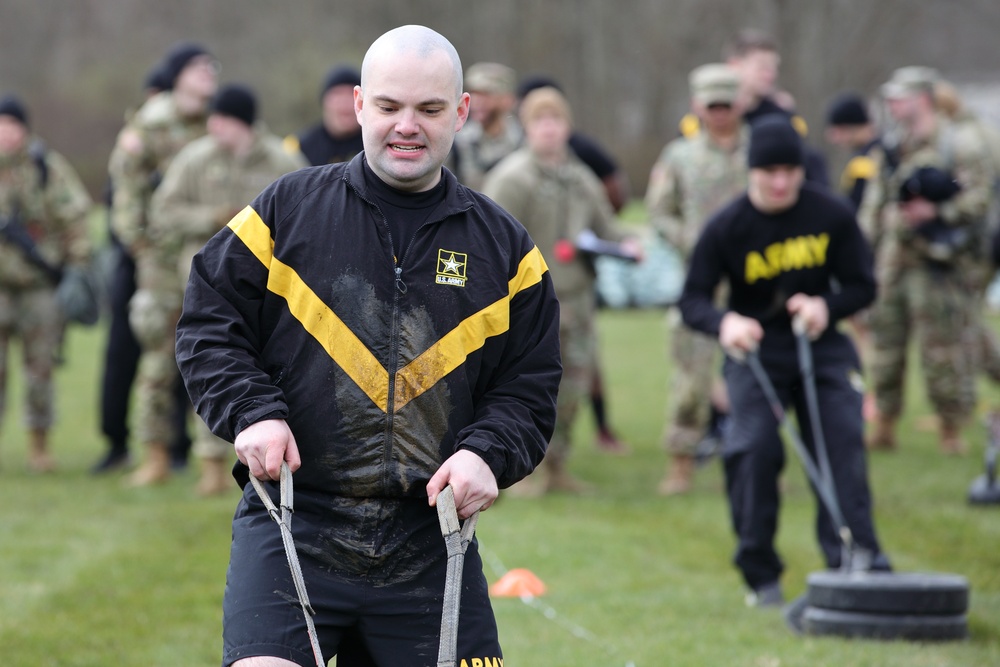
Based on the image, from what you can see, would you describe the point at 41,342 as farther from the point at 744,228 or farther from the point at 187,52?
the point at 744,228

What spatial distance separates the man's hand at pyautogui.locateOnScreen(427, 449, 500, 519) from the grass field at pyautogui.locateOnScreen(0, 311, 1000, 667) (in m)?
2.52

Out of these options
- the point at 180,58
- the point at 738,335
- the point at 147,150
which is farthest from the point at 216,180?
the point at 738,335

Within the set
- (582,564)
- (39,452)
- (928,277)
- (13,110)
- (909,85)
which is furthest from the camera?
(39,452)

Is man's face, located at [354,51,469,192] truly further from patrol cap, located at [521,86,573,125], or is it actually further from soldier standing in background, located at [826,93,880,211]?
soldier standing in background, located at [826,93,880,211]

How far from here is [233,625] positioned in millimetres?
3500

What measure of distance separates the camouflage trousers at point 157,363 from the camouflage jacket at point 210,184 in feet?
1.99

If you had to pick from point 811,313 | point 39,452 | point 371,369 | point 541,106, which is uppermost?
point 541,106

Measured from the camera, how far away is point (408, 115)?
3.55 m

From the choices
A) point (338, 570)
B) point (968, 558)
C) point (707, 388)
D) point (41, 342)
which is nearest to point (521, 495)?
point (707, 388)

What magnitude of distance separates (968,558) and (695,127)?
4465mm

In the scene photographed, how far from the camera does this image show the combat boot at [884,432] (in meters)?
11.4

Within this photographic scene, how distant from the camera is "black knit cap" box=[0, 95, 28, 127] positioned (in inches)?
414

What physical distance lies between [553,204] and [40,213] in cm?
421

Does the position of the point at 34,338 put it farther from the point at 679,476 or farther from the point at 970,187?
the point at 970,187
